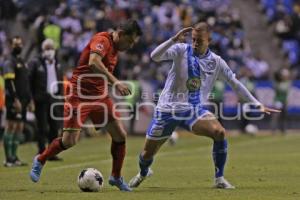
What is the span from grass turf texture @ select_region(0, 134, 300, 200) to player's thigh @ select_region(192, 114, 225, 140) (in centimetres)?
75

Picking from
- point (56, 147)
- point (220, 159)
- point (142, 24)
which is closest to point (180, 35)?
point (220, 159)

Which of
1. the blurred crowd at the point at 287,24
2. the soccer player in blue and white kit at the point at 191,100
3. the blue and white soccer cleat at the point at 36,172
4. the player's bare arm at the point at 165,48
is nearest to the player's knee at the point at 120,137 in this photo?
the soccer player in blue and white kit at the point at 191,100

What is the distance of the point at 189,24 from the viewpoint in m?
31.4

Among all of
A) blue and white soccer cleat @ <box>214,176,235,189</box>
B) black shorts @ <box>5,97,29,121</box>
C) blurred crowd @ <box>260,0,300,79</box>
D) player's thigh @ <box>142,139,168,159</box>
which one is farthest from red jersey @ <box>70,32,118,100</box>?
blurred crowd @ <box>260,0,300,79</box>

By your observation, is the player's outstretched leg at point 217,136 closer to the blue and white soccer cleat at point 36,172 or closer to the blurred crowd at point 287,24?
the blue and white soccer cleat at point 36,172

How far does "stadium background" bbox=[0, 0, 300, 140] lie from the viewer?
30.3 meters

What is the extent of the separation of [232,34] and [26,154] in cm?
1525

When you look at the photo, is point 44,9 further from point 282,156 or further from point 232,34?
point 282,156

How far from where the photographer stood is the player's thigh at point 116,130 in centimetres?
1159

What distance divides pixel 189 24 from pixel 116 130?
20.1m

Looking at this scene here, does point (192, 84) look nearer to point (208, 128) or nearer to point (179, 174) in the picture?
point (208, 128)

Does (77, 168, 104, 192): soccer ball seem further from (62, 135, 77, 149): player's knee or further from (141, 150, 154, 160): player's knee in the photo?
(141, 150, 154, 160): player's knee

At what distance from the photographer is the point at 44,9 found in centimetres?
3247

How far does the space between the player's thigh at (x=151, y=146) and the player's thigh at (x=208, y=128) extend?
1.72 feet
